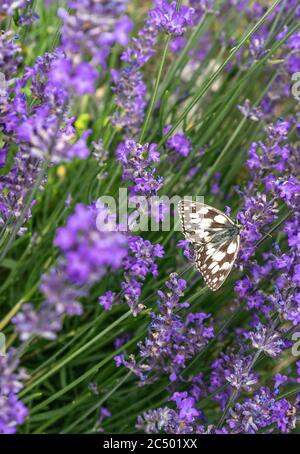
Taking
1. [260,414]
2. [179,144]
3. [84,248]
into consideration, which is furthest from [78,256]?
[179,144]

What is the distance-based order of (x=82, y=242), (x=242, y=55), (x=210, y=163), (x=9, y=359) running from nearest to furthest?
(x=82, y=242), (x=9, y=359), (x=210, y=163), (x=242, y=55)

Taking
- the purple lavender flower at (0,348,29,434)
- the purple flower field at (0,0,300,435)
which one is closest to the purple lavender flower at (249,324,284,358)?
the purple flower field at (0,0,300,435)

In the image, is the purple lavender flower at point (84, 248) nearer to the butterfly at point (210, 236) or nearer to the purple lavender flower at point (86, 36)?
the purple lavender flower at point (86, 36)

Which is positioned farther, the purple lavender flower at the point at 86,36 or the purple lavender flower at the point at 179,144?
the purple lavender flower at the point at 179,144

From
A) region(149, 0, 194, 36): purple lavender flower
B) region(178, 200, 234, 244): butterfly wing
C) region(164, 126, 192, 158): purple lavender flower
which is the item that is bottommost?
region(178, 200, 234, 244): butterfly wing

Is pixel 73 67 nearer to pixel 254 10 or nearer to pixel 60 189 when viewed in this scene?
pixel 60 189

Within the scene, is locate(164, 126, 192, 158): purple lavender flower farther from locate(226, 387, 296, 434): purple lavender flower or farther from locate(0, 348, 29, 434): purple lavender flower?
locate(0, 348, 29, 434): purple lavender flower

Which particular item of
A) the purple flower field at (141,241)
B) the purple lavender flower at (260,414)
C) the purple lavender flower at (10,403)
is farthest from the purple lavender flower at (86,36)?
the purple lavender flower at (260,414)
